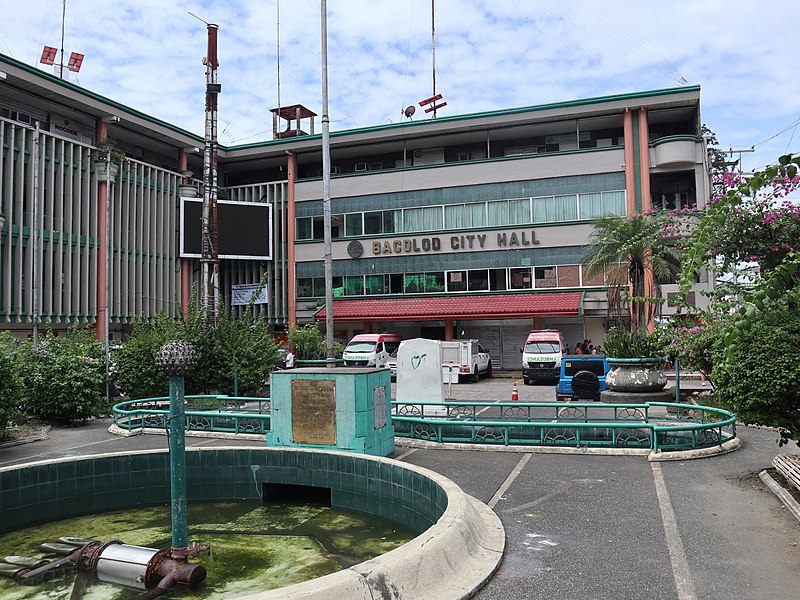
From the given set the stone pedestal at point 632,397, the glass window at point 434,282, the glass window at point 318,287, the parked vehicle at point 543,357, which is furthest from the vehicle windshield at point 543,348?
the glass window at point 318,287

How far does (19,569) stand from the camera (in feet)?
22.8

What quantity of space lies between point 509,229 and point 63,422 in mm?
26862

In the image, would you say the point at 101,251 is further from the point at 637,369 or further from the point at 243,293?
the point at 637,369

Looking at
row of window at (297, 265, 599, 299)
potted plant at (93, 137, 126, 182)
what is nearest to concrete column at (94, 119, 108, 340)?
potted plant at (93, 137, 126, 182)

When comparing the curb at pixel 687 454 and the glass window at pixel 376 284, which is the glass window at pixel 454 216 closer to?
the glass window at pixel 376 284

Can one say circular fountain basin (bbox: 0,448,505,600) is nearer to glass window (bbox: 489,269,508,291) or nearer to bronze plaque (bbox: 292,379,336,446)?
bronze plaque (bbox: 292,379,336,446)

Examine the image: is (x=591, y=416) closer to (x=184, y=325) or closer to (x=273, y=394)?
(x=273, y=394)

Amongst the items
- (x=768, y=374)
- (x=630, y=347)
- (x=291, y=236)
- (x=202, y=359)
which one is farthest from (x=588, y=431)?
(x=291, y=236)

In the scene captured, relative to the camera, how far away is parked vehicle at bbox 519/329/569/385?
29000 mm

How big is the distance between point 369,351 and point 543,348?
885 cm

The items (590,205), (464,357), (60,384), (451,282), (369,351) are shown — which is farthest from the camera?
(451,282)

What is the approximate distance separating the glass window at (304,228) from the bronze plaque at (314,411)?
3325cm

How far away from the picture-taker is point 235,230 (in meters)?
42.2

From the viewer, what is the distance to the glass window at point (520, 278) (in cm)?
3831
